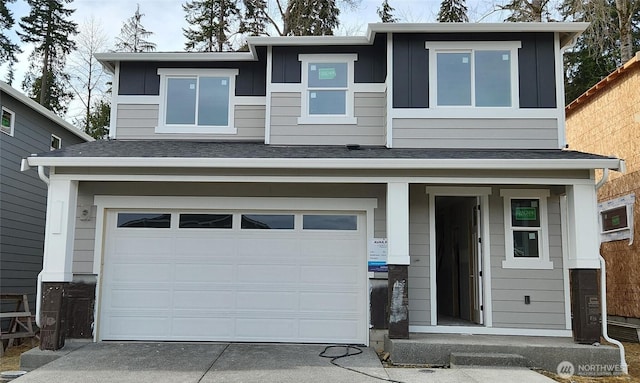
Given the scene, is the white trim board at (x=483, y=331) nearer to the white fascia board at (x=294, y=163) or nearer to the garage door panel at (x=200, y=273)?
the white fascia board at (x=294, y=163)

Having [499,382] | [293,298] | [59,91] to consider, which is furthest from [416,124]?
[59,91]

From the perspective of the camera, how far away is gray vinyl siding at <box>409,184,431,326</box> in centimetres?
855

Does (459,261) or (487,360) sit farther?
(459,261)

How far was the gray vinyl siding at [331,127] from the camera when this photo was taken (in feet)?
31.1

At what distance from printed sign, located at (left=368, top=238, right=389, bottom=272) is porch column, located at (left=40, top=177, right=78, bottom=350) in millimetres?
4382

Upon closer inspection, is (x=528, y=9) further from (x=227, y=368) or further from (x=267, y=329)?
(x=227, y=368)

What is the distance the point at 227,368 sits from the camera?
22.7ft

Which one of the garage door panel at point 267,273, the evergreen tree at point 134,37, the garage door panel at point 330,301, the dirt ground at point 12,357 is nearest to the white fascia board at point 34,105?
the dirt ground at point 12,357

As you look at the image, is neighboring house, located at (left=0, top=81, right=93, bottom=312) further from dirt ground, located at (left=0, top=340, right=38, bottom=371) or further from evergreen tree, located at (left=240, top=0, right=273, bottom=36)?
evergreen tree, located at (left=240, top=0, right=273, bottom=36)

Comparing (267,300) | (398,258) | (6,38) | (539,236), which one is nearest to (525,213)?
(539,236)

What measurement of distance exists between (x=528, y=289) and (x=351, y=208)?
301 centimetres

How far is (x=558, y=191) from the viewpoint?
344 inches

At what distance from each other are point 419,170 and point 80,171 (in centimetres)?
492

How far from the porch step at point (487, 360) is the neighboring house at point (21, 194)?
27.4ft
